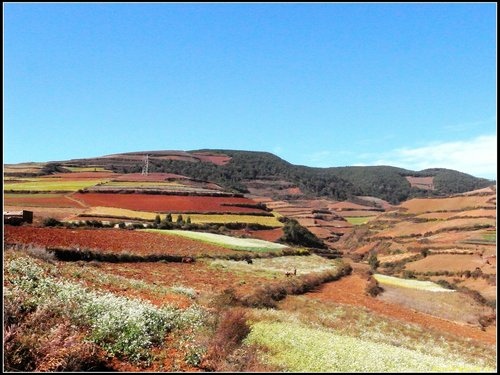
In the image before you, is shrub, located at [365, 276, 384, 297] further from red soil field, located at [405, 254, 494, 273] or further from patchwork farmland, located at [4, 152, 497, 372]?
red soil field, located at [405, 254, 494, 273]

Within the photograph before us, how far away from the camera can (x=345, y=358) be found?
11453 mm

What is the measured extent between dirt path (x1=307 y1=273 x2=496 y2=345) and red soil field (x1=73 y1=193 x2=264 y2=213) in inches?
1710

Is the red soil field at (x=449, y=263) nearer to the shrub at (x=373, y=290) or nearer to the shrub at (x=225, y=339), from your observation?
the shrub at (x=373, y=290)

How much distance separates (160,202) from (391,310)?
57136mm

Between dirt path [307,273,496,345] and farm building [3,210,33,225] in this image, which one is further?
farm building [3,210,33,225]

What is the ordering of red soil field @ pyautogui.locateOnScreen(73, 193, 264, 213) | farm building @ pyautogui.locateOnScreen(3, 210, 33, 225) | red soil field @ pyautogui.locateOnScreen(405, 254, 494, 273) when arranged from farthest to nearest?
red soil field @ pyautogui.locateOnScreen(73, 193, 264, 213) → red soil field @ pyautogui.locateOnScreen(405, 254, 494, 273) → farm building @ pyautogui.locateOnScreen(3, 210, 33, 225)

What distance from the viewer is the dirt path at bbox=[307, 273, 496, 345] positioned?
2991 centimetres

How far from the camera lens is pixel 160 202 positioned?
85.2 metres

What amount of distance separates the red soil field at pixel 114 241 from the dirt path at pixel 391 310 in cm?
1304

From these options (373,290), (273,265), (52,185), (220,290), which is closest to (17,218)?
(273,265)

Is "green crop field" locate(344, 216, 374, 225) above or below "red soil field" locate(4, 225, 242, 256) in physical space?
below

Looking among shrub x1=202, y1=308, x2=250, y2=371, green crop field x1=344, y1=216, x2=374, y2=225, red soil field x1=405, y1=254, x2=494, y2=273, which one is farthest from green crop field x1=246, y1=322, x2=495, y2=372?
green crop field x1=344, y1=216, x2=374, y2=225

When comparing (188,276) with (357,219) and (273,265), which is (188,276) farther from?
(357,219)

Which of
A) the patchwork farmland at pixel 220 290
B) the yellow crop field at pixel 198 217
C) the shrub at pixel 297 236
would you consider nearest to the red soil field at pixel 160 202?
the patchwork farmland at pixel 220 290
